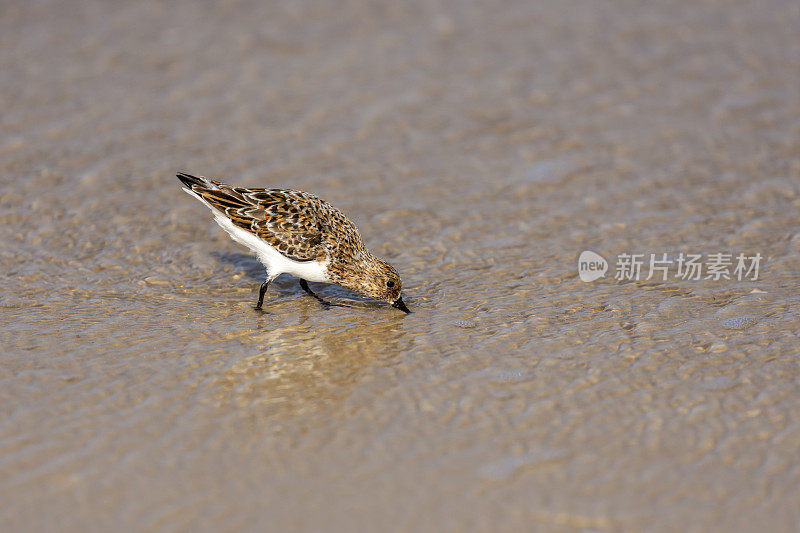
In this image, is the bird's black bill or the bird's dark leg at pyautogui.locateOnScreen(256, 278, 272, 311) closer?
the bird's black bill

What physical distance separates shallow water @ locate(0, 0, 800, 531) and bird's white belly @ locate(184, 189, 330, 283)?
373mm

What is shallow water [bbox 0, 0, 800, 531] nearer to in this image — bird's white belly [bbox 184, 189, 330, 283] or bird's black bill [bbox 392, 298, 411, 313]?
bird's black bill [bbox 392, 298, 411, 313]

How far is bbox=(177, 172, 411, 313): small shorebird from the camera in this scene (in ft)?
25.3

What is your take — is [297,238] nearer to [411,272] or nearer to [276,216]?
[276,216]

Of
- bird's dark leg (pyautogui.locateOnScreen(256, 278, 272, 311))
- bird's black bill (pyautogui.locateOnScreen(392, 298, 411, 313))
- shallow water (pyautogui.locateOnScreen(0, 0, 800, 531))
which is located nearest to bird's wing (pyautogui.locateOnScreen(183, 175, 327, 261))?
bird's dark leg (pyautogui.locateOnScreen(256, 278, 272, 311))

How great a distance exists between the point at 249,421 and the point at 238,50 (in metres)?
8.84

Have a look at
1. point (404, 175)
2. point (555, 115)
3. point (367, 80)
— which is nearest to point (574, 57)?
point (555, 115)

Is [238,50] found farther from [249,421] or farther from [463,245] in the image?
[249,421]

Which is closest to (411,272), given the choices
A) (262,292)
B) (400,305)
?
(400,305)

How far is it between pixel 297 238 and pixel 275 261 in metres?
0.28

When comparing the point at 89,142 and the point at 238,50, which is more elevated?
the point at 238,50

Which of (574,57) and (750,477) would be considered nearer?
(750,477)

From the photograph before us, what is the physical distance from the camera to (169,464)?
5.50 m

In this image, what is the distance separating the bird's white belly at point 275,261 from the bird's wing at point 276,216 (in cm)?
4
